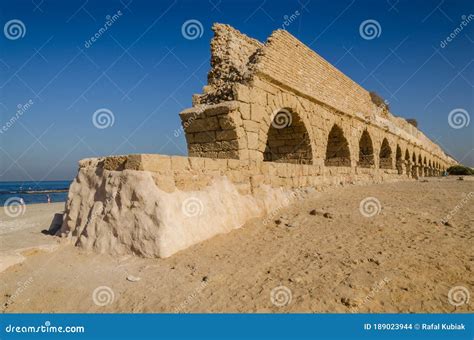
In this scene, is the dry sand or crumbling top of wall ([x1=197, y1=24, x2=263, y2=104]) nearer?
the dry sand

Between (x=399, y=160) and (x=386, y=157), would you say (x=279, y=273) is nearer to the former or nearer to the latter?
(x=386, y=157)

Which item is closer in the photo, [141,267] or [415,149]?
[141,267]

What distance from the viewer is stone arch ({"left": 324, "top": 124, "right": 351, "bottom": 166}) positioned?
35.0ft

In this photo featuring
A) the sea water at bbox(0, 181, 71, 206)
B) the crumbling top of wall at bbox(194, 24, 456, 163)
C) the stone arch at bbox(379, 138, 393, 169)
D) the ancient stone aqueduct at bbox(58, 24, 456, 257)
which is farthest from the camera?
the sea water at bbox(0, 181, 71, 206)

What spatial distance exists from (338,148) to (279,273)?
8751 millimetres

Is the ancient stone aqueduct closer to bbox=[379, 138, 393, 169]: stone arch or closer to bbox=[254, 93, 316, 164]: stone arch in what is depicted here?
bbox=[254, 93, 316, 164]: stone arch

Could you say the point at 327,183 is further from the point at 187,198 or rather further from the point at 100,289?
the point at 100,289

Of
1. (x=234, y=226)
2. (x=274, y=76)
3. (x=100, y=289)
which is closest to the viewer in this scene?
(x=100, y=289)

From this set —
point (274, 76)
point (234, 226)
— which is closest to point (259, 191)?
point (234, 226)

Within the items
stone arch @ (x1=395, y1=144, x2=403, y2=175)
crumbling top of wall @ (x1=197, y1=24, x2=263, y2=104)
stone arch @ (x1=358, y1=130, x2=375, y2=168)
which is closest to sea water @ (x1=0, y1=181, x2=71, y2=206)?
crumbling top of wall @ (x1=197, y1=24, x2=263, y2=104)

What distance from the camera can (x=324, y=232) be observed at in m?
3.96

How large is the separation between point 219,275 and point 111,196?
1.73 metres

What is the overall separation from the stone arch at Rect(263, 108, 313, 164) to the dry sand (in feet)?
14.3

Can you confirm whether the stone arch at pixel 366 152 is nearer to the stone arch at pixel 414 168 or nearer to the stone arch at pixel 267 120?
the stone arch at pixel 267 120
